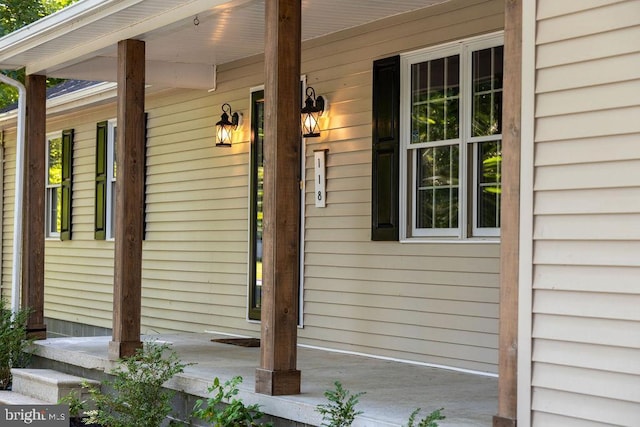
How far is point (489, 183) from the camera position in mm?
6977

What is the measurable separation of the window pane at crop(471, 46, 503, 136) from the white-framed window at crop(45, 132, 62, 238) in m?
8.39

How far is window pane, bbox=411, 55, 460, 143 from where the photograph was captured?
7250mm

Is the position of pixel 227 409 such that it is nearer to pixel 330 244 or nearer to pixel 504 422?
pixel 504 422

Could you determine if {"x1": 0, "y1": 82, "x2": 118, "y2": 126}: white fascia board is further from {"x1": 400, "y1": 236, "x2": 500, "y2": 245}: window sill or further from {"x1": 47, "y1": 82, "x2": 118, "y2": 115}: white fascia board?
{"x1": 400, "y1": 236, "x2": 500, "y2": 245}: window sill

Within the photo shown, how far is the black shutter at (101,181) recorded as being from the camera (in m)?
12.4

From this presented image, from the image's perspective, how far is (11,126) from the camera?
1528cm

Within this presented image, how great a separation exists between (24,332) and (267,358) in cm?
394

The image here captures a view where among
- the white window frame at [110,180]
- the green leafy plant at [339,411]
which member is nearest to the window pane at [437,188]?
the green leafy plant at [339,411]

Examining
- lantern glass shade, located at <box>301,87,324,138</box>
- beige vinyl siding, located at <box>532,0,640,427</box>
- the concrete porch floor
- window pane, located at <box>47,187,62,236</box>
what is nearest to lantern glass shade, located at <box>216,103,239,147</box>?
lantern glass shade, located at <box>301,87,324,138</box>

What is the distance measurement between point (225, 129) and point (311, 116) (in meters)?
1.61

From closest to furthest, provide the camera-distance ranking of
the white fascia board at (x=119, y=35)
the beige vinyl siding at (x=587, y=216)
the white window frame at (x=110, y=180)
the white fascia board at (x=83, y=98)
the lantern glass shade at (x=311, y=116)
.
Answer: the beige vinyl siding at (x=587, y=216), the white fascia board at (x=119, y=35), the lantern glass shade at (x=311, y=116), the white fascia board at (x=83, y=98), the white window frame at (x=110, y=180)

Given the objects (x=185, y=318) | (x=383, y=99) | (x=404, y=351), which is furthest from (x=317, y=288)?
(x=185, y=318)

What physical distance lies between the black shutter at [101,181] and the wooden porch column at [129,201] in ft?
14.7

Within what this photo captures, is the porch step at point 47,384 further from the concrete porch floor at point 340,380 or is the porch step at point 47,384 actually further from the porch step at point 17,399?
the concrete porch floor at point 340,380
